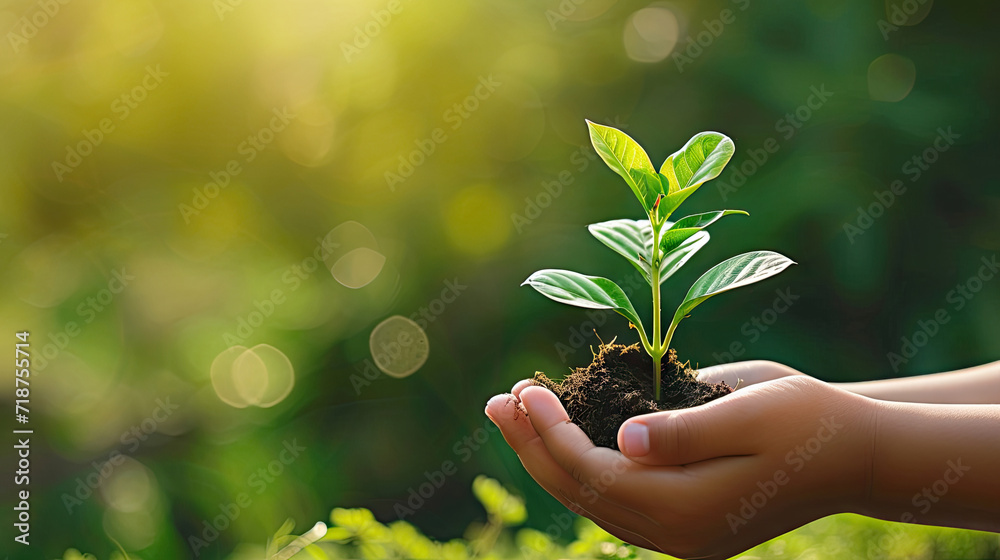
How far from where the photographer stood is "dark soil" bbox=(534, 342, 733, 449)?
2.92ft

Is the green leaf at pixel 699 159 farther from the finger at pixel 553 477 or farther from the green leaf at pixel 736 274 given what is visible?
the finger at pixel 553 477

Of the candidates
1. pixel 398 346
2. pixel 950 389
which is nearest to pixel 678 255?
pixel 950 389

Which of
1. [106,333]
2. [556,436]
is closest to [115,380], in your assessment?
[106,333]

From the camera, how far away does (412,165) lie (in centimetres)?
228

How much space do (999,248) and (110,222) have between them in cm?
282

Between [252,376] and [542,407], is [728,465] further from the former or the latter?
[252,376]

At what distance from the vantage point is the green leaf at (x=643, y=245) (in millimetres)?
961

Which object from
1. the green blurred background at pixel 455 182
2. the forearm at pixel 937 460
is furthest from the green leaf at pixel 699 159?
the green blurred background at pixel 455 182

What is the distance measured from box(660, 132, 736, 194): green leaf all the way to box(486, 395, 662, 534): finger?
0.38 m

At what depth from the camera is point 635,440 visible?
76cm

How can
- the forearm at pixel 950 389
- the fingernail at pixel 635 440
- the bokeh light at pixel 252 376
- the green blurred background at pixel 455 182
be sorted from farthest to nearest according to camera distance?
1. the green blurred background at pixel 455 182
2. the bokeh light at pixel 252 376
3. the forearm at pixel 950 389
4. the fingernail at pixel 635 440

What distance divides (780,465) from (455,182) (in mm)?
1657

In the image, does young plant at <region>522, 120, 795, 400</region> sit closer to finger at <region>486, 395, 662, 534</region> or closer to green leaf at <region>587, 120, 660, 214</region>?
green leaf at <region>587, 120, 660, 214</region>

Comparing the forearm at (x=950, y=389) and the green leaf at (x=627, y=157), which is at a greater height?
the green leaf at (x=627, y=157)
